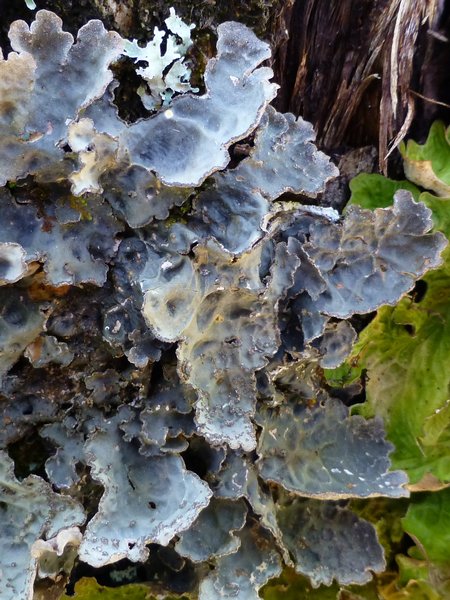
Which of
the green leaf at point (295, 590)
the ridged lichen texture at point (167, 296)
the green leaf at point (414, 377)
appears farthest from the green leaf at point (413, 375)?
the green leaf at point (295, 590)

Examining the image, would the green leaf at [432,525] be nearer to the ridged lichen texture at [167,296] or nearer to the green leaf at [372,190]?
the ridged lichen texture at [167,296]

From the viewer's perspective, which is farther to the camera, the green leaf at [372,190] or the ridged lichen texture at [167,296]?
the green leaf at [372,190]

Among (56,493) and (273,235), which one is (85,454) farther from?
(273,235)

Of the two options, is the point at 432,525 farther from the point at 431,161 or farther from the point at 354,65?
the point at 354,65

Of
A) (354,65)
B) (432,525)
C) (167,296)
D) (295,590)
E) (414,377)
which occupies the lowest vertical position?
(295,590)

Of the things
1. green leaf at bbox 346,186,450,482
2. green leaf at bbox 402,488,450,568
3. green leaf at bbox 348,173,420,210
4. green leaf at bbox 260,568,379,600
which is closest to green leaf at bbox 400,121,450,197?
green leaf at bbox 348,173,420,210

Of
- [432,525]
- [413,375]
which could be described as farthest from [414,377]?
[432,525]
